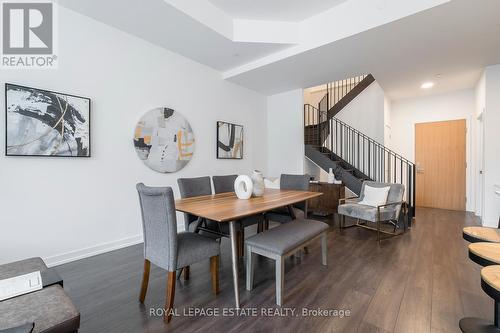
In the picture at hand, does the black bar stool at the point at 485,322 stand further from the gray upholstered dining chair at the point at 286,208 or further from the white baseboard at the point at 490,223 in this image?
the white baseboard at the point at 490,223

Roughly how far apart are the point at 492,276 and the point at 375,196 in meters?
2.83

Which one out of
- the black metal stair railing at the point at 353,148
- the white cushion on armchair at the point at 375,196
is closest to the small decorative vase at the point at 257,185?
the white cushion on armchair at the point at 375,196

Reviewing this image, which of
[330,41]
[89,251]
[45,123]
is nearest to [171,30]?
[45,123]

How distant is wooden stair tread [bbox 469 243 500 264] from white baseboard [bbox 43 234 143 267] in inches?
137

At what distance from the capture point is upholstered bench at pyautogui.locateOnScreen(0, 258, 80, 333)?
0.96 meters

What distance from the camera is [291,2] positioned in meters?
2.90

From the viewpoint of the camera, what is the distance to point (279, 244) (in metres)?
1.91

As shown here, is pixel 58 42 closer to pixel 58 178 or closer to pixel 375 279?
pixel 58 178

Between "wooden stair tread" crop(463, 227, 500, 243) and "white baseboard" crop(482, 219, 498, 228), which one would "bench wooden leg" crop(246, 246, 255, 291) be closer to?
"wooden stair tread" crop(463, 227, 500, 243)

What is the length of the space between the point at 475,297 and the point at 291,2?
3576mm

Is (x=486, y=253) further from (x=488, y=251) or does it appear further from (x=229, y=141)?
(x=229, y=141)

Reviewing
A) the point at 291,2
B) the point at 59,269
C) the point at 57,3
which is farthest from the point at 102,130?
the point at 291,2

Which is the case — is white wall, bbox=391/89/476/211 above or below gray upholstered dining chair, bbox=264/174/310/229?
above

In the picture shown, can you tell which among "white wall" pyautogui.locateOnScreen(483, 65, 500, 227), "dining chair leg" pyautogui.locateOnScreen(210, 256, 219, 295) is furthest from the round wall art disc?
"white wall" pyautogui.locateOnScreen(483, 65, 500, 227)
